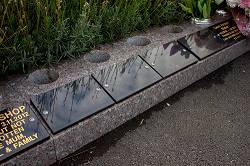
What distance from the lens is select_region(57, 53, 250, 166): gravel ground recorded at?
2.93 metres

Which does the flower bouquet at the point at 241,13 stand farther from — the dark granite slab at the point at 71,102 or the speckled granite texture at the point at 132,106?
the dark granite slab at the point at 71,102

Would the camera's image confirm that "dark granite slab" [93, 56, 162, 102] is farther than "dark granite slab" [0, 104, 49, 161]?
Yes

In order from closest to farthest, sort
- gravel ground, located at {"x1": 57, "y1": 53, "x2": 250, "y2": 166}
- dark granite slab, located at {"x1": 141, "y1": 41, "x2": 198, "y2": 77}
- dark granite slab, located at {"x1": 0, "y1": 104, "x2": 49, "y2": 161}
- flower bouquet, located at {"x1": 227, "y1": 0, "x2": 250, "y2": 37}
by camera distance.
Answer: dark granite slab, located at {"x1": 0, "y1": 104, "x2": 49, "y2": 161} < gravel ground, located at {"x1": 57, "y1": 53, "x2": 250, "y2": 166} < dark granite slab, located at {"x1": 141, "y1": 41, "x2": 198, "y2": 77} < flower bouquet, located at {"x1": 227, "y1": 0, "x2": 250, "y2": 37}

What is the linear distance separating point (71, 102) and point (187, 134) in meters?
1.14

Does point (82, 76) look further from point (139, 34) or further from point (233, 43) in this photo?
point (233, 43)

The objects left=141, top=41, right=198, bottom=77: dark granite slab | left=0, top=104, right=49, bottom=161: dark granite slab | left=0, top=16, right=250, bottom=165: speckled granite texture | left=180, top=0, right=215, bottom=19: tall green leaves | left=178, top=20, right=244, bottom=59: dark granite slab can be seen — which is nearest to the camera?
left=0, top=104, right=49, bottom=161: dark granite slab

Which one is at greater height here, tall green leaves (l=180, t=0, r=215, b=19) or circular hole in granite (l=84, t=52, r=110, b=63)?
tall green leaves (l=180, t=0, r=215, b=19)

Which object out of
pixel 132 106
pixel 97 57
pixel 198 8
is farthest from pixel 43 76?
pixel 198 8

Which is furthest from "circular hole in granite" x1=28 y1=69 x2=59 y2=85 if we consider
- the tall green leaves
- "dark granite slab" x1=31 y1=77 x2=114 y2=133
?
the tall green leaves

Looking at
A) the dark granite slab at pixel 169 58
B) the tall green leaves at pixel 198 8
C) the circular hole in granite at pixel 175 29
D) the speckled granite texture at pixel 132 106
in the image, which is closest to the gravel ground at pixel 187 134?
the speckled granite texture at pixel 132 106

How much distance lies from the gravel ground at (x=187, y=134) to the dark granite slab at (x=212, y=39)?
370 millimetres

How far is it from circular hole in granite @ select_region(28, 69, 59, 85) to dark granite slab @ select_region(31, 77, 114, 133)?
24 cm

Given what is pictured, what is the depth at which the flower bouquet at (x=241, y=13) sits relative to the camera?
3.97m

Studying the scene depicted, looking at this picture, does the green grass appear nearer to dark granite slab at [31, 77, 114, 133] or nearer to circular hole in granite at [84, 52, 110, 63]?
circular hole in granite at [84, 52, 110, 63]
